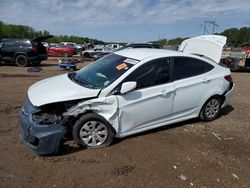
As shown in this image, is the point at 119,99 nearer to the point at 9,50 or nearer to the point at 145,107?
the point at 145,107

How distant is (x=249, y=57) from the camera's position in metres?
18.3

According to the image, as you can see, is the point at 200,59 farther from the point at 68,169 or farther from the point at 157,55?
the point at 68,169

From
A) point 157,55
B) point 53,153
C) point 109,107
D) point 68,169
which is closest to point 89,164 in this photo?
point 68,169

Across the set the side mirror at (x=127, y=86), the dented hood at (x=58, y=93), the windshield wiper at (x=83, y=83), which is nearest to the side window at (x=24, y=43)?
the windshield wiper at (x=83, y=83)

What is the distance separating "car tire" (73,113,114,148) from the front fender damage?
82 millimetres

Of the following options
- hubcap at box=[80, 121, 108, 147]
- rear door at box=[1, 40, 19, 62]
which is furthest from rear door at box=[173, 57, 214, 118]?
rear door at box=[1, 40, 19, 62]

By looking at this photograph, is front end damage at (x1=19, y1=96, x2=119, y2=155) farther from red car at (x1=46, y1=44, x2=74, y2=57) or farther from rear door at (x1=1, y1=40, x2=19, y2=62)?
red car at (x1=46, y1=44, x2=74, y2=57)

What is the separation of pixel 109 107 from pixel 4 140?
1.96 m

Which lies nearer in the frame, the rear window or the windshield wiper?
the windshield wiper

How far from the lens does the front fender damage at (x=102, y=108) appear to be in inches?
195

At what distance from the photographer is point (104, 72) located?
18.4ft

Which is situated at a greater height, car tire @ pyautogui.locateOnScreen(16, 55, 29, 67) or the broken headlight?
the broken headlight

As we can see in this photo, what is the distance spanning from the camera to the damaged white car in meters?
4.84

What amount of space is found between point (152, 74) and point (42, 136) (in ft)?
7.38
